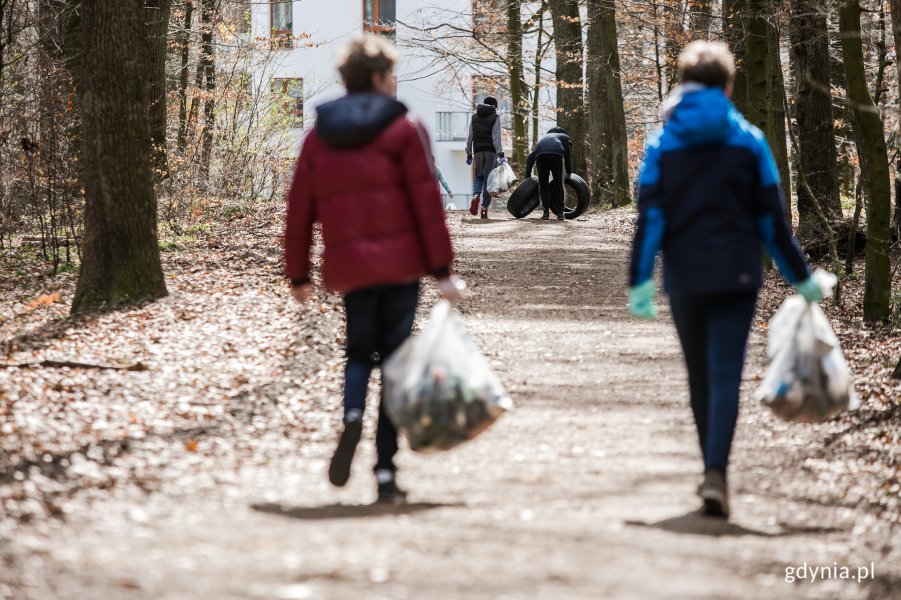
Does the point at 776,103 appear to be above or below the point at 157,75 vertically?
below

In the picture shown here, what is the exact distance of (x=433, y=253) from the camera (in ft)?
16.4

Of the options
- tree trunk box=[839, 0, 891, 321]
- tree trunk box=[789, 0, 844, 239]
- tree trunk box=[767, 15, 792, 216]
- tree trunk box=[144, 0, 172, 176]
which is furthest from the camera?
tree trunk box=[144, 0, 172, 176]

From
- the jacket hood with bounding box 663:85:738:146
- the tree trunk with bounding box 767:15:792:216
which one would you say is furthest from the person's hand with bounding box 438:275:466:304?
the tree trunk with bounding box 767:15:792:216

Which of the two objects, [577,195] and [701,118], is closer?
[701,118]

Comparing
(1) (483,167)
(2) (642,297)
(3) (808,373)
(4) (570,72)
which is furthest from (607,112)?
(2) (642,297)

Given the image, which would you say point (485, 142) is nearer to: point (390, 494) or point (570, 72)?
point (570, 72)

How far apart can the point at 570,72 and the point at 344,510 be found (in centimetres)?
2257

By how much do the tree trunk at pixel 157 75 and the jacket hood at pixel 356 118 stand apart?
12.7 m

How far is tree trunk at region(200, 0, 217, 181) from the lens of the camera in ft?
65.4

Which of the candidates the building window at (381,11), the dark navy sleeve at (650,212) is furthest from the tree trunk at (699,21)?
the building window at (381,11)

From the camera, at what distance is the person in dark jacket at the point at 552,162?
19.8 m

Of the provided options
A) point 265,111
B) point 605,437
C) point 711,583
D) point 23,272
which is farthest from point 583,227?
point 711,583

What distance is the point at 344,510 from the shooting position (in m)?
5.07

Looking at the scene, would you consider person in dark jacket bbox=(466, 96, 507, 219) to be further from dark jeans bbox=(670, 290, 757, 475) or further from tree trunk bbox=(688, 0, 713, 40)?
dark jeans bbox=(670, 290, 757, 475)
